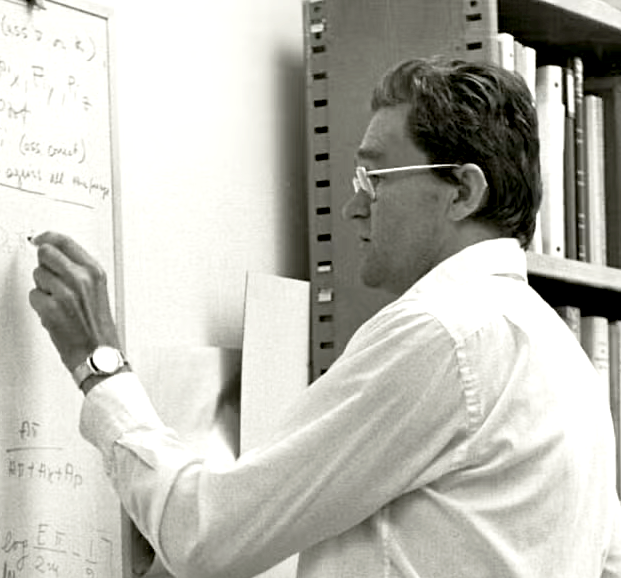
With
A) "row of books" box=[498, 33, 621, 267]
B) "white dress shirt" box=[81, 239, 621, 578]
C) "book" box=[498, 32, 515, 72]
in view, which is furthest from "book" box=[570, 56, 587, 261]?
"white dress shirt" box=[81, 239, 621, 578]

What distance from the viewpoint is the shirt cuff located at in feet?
5.93

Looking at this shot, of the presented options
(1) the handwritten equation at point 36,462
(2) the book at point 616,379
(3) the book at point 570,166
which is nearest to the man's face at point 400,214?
(1) the handwritten equation at point 36,462

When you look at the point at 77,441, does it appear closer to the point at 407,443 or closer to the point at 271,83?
the point at 407,443

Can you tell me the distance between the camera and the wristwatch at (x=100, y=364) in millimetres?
1865

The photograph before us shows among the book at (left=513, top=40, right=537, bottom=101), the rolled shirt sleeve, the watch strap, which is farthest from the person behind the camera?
the book at (left=513, top=40, right=537, bottom=101)

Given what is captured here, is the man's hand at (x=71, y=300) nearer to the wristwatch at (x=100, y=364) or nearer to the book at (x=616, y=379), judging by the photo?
the wristwatch at (x=100, y=364)

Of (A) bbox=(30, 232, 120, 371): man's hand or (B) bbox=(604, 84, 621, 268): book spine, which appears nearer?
(A) bbox=(30, 232, 120, 371): man's hand

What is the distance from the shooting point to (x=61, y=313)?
1.90 metres

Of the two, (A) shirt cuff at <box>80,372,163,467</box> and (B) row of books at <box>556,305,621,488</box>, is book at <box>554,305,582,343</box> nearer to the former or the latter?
(B) row of books at <box>556,305,621,488</box>

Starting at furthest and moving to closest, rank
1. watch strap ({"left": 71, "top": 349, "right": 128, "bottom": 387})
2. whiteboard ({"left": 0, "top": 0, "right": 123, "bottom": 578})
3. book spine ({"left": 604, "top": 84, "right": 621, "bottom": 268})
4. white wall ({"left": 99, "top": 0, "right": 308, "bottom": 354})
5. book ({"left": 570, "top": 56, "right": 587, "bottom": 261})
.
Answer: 1. book spine ({"left": 604, "top": 84, "right": 621, "bottom": 268})
2. book ({"left": 570, "top": 56, "right": 587, "bottom": 261})
3. white wall ({"left": 99, "top": 0, "right": 308, "bottom": 354})
4. whiteboard ({"left": 0, "top": 0, "right": 123, "bottom": 578})
5. watch strap ({"left": 71, "top": 349, "right": 128, "bottom": 387})

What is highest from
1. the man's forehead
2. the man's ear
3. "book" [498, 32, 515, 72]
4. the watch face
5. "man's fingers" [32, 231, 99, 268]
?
"book" [498, 32, 515, 72]

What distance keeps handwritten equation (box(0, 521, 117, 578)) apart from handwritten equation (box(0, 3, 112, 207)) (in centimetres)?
42

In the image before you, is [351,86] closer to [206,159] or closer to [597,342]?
[206,159]

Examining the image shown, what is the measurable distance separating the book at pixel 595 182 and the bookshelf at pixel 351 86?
6 centimetres
